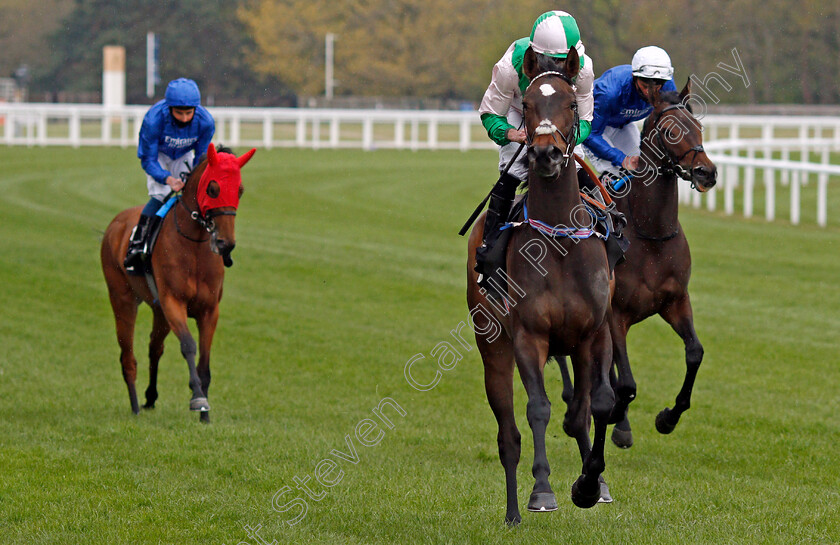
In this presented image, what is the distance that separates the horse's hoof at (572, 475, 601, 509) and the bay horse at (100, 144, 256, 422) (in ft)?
10.2

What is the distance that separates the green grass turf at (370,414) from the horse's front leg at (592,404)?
21 cm

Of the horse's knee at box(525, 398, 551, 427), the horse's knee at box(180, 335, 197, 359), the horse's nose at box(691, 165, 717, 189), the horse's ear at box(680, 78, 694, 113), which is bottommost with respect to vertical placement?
the horse's knee at box(180, 335, 197, 359)

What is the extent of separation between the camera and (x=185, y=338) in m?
7.51

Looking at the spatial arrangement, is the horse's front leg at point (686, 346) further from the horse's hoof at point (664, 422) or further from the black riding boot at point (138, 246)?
the black riding boot at point (138, 246)

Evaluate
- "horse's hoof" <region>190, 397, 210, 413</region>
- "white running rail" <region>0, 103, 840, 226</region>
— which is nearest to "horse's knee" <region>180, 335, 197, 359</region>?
→ "horse's hoof" <region>190, 397, 210, 413</region>

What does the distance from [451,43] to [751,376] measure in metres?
46.0

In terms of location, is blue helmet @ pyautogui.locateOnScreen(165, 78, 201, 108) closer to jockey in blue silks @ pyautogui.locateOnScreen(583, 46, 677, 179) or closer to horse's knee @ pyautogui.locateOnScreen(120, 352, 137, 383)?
horse's knee @ pyautogui.locateOnScreen(120, 352, 137, 383)

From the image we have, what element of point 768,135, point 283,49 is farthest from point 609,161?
point 283,49

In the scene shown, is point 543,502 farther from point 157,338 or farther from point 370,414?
point 157,338

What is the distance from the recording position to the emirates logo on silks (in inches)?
292

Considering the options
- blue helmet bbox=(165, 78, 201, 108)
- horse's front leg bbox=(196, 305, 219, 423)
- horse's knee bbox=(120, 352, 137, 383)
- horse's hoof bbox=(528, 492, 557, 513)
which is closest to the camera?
horse's hoof bbox=(528, 492, 557, 513)

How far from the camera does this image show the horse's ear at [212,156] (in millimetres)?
7375

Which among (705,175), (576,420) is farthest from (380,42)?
(576,420)

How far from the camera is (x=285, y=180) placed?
25641mm
